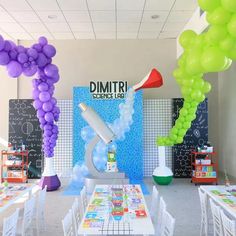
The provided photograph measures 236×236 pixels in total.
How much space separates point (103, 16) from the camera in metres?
6.70

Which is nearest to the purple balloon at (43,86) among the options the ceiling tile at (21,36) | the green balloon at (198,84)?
the ceiling tile at (21,36)

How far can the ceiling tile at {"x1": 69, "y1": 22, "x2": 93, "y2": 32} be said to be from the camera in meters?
7.23

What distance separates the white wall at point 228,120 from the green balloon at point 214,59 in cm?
565

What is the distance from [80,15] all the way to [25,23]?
144 centimetres

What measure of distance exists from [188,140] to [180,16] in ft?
10.2

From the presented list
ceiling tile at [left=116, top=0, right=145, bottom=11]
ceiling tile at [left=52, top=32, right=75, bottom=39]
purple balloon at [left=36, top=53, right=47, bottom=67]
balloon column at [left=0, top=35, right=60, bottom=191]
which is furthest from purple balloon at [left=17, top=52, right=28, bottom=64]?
ceiling tile at [left=52, top=32, right=75, bottom=39]

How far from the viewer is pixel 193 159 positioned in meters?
7.91

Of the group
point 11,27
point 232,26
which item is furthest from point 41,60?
point 232,26

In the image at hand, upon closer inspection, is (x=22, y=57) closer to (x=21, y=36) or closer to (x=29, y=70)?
(x=29, y=70)

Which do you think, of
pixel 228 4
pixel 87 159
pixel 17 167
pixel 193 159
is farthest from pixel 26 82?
pixel 228 4

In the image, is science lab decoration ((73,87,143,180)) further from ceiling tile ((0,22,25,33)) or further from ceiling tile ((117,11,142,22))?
ceiling tile ((0,22,25,33))

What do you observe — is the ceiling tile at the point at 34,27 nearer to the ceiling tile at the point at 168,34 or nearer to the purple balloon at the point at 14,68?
the purple balloon at the point at 14,68

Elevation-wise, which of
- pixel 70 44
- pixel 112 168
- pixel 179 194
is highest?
pixel 70 44

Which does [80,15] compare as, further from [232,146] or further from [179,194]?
[232,146]
